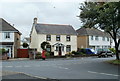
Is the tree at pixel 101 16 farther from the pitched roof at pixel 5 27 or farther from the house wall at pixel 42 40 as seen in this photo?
the house wall at pixel 42 40

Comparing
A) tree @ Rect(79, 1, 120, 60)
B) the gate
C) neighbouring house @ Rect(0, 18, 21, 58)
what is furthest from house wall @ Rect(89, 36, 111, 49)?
tree @ Rect(79, 1, 120, 60)

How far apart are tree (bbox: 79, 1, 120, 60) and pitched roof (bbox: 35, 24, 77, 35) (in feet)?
83.1

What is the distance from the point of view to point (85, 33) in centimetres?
5891

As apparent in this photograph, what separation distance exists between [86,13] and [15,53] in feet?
77.8

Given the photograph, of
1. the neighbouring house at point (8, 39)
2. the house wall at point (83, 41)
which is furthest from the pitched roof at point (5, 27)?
the house wall at point (83, 41)

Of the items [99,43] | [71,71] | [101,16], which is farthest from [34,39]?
[71,71]

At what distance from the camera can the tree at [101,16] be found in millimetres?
19519

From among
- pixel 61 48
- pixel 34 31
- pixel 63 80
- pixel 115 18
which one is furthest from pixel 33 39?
pixel 63 80

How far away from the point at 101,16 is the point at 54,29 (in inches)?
1241

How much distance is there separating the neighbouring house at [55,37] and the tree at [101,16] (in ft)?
80.7

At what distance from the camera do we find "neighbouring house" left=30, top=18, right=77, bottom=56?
162ft

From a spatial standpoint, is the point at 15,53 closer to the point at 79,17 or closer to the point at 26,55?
the point at 26,55

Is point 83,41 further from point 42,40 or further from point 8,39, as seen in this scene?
point 8,39

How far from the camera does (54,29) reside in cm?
5197
